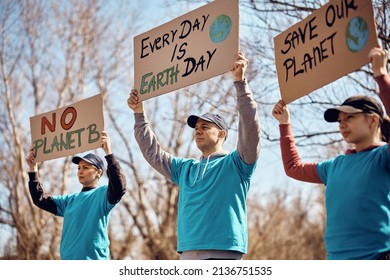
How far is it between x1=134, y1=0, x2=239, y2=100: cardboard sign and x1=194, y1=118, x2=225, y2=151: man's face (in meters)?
0.26

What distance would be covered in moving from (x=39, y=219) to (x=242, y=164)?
324 inches

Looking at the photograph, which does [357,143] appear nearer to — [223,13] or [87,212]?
[223,13]

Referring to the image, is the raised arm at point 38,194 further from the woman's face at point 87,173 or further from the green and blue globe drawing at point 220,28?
the green and blue globe drawing at point 220,28

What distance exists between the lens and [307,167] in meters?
2.98

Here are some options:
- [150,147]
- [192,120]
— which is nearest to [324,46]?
[192,120]

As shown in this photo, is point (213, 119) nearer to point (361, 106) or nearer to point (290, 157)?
point (290, 157)

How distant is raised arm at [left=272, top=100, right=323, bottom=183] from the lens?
2.96 metres

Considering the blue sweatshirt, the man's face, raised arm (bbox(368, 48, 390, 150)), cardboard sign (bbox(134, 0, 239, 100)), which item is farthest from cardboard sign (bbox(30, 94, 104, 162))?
raised arm (bbox(368, 48, 390, 150))

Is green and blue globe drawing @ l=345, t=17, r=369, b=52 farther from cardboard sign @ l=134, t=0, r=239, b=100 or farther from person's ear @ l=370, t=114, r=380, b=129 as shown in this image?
cardboard sign @ l=134, t=0, r=239, b=100

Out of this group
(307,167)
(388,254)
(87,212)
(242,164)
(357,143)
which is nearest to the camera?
(388,254)

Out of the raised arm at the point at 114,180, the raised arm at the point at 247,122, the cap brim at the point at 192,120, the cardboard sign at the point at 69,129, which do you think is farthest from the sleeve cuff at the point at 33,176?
the raised arm at the point at 247,122

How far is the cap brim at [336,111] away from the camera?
2691mm
